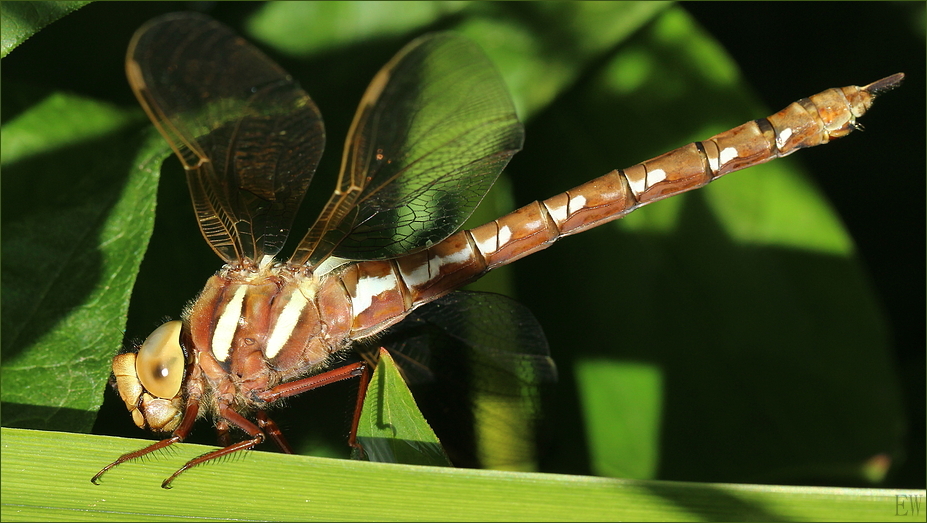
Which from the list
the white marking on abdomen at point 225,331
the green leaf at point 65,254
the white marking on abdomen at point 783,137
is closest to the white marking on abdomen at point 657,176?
the white marking on abdomen at point 783,137

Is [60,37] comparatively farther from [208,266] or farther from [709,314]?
[709,314]

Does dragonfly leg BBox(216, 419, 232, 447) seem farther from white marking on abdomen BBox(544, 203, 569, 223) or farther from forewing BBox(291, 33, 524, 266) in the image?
white marking on abdomen BBox(544, 203, 569, 223)

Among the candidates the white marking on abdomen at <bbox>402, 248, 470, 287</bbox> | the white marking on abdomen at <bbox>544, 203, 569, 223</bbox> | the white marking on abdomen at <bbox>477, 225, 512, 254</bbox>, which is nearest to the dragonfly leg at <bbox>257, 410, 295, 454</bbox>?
the white marking on abdomen at <bbox>402, 248, 470, 287</bbox>

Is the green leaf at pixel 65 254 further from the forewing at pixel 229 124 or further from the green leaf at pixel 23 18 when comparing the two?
the green leaf at pixel 23 18

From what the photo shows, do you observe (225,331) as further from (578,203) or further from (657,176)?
(657,176)

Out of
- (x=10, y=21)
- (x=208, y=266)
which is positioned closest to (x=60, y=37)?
(x=10, y=21)

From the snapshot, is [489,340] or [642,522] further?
[489,340]

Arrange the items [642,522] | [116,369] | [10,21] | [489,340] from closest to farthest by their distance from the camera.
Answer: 1. [642,522]
2. [10,21]
3. [116,369]
4. [489,340]
